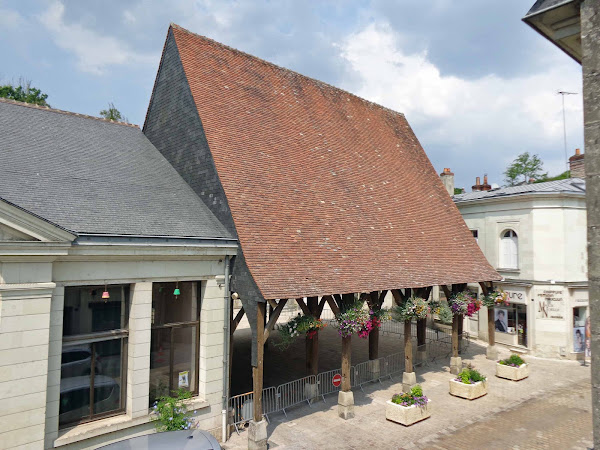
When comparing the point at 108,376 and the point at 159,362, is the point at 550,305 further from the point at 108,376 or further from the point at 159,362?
the point at 108,376

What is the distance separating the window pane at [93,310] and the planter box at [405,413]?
23.4 ft

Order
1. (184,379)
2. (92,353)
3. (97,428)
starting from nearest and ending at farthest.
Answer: (97,428) < (92,353) < (184,379)

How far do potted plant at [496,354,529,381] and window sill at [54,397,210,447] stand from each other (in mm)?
11299

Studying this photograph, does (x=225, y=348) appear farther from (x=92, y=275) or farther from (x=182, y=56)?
(x=182, y=56)

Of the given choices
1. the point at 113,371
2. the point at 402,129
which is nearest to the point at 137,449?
the point at 113,371

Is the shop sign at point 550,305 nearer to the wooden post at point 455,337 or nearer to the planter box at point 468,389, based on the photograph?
the wooden post at point 455,337

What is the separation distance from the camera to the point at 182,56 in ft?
44.0

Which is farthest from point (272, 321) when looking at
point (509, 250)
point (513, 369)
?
point (509, 250)

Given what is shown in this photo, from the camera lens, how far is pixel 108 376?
30.0ft

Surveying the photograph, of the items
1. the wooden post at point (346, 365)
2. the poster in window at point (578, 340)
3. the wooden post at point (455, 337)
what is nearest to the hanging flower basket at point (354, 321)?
the wooden post at point (346, 365)

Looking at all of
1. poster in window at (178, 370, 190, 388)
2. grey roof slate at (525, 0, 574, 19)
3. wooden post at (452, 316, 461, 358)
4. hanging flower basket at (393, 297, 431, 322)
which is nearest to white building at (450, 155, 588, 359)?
wooden post at (452, 316, 461, 358)

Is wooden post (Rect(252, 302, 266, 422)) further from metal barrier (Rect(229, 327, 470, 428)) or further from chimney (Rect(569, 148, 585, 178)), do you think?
chimney (Rect(569, 148, 585, 178))

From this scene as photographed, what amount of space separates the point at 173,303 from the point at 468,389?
30.3ft

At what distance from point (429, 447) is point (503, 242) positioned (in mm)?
13063
